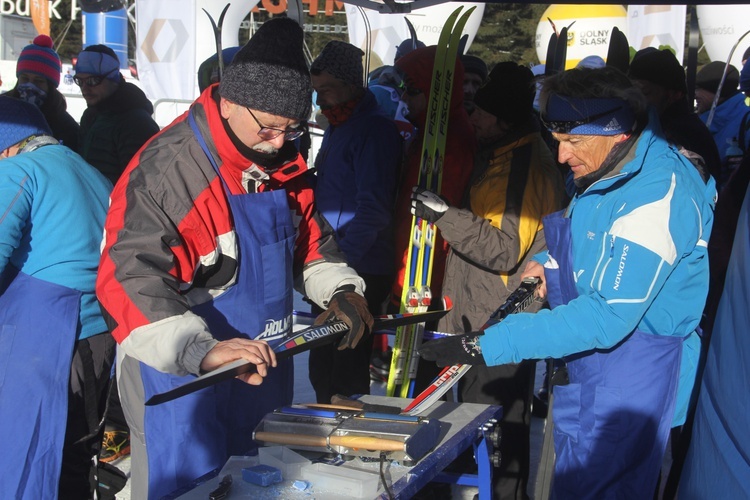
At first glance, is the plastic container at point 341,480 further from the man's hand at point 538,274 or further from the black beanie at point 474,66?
the black beanie at point 474,66

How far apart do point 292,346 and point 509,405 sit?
5.20ft

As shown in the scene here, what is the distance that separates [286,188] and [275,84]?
46cm

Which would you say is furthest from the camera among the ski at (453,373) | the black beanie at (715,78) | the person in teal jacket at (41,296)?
the black beanie at (715,78)

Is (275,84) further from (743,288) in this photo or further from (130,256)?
(743,288)

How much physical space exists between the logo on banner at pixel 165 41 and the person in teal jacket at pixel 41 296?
45.9 feet

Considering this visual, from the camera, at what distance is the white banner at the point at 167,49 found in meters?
16.3

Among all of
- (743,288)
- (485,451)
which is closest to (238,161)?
(485,451)

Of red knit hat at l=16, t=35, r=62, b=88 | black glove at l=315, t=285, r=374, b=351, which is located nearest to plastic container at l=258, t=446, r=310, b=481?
black glove at l=315, t=285, r=374, b=351

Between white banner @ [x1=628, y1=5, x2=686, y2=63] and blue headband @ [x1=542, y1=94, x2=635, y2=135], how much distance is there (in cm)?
1357

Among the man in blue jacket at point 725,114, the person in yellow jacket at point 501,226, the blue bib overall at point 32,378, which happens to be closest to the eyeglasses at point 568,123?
the person in yellow jacket at point 501,226

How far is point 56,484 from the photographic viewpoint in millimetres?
2928

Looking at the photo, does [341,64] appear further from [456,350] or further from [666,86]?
[456,350]

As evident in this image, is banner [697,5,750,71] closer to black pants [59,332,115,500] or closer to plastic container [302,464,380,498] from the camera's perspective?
black pants [59,332,115,500]

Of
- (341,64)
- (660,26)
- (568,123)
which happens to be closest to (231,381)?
(568,123)
